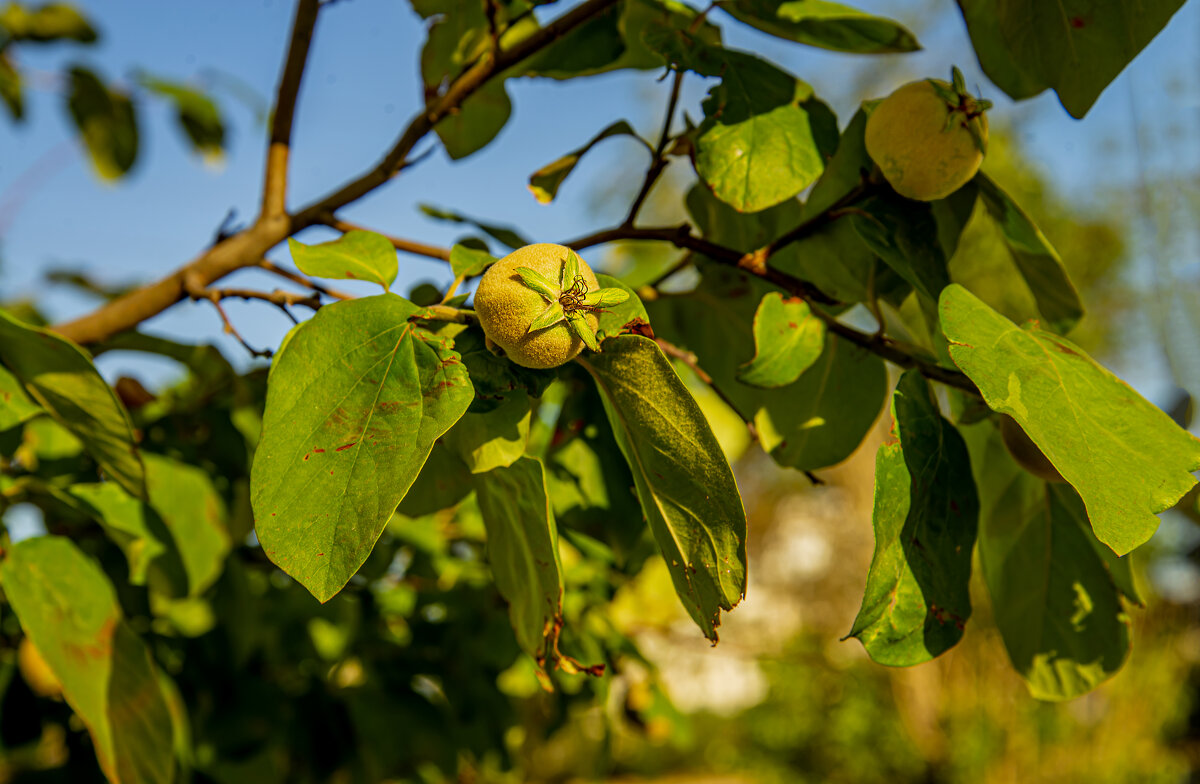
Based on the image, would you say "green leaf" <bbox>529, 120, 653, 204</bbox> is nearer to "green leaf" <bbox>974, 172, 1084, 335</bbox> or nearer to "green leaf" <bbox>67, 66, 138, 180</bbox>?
"green leaf" <bbox>974, 172, 1084, 335</bbox>

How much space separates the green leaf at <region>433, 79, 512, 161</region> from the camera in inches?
25.3

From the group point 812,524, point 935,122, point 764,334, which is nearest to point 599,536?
point 764,334

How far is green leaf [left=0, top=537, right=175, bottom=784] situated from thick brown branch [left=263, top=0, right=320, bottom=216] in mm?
261

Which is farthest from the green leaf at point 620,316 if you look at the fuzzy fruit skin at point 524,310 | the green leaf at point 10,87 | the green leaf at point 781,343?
the green leaf at point 10,87

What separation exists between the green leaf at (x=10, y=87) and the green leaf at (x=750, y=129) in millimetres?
1649

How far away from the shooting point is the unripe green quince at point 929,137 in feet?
1.38

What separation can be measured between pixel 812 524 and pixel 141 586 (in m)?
6.72

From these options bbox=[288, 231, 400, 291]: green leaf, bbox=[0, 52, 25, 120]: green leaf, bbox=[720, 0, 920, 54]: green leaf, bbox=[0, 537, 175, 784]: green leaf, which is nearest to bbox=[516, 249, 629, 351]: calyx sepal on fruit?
bbox=[288, 231, 400, 291]: green leaf

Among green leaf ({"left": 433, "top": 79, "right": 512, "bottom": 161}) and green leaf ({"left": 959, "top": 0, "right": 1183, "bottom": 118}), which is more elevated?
green leaf ({"left": 959, "top": 0, "right": 1183, "bottom": 118})

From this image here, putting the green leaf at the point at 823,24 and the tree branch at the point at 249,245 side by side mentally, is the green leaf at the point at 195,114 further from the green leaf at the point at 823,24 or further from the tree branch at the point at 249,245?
the green leaf at the point at 823,24

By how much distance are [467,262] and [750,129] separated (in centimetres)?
17

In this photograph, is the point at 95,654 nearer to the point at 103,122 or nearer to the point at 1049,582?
the point at 1049,582

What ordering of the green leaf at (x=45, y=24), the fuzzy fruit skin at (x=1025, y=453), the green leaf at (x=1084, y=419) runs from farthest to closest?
the green leaf at (x=45, y=24), the fuzzy fruit skin at (x=1025, y=453), the green leaf at (x=1084, y=419)

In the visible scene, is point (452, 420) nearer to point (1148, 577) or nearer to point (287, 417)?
point (287, 417)
